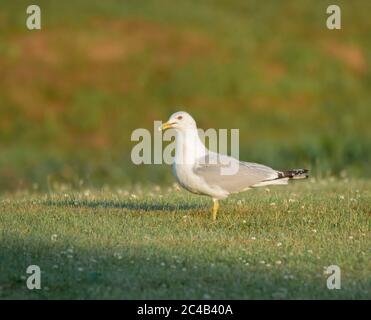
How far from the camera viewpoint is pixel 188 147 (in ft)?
→ 36.2

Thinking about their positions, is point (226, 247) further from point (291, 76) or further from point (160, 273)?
point (291, 76)

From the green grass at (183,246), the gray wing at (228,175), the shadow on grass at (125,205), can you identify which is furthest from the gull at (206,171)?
the shadow on grass at (125,205)

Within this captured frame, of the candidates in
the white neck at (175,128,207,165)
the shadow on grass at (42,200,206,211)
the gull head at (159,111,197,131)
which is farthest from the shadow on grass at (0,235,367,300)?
the shadow on grass at (42,200,206,211)

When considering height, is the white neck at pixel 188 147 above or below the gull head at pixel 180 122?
below

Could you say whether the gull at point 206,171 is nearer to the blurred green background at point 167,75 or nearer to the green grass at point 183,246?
the green grass at point 183,246

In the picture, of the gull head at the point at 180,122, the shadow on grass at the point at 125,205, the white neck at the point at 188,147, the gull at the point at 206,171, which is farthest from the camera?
the shadow on grass at the point at 125,205

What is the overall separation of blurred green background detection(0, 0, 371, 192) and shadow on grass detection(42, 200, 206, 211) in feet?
39.8

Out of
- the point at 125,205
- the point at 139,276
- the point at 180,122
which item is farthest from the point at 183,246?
the point at 125,205

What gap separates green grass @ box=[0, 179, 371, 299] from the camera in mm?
8594

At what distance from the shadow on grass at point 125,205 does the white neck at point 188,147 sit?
1.34m

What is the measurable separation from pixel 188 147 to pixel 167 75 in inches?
831

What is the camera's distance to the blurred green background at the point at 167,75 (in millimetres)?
28891
